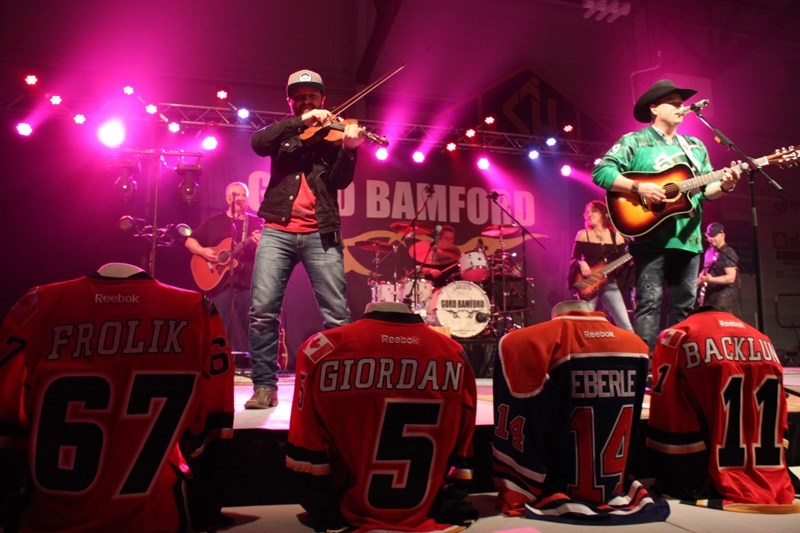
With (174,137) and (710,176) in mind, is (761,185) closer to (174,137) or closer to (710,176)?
(710,176)

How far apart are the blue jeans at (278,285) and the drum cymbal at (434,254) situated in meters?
5.23

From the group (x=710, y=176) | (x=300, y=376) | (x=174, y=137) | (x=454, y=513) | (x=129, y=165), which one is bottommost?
(x=454, y=513)

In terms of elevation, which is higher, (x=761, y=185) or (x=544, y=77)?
(x=544, y=77)

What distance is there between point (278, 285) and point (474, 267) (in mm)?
4872

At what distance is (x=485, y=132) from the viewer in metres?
9.17

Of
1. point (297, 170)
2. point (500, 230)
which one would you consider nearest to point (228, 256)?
point (500, 230)

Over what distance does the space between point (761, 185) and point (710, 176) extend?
8.50 meters

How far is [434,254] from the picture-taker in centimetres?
868

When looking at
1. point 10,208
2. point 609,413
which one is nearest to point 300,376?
point 609,413

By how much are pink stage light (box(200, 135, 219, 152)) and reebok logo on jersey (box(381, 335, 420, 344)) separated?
6.69 metres

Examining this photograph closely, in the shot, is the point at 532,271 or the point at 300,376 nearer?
the point at 300,376

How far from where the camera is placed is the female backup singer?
22.1 ft

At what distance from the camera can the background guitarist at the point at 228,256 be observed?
25.2 ft

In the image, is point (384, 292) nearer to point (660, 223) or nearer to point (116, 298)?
point (660, 223)
